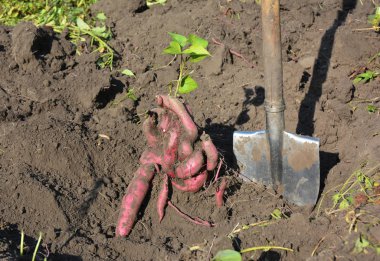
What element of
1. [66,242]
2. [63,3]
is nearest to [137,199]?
[66,242]

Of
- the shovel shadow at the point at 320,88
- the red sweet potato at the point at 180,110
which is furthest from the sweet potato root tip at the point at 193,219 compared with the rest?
the shovel shadow at the point at 320,88

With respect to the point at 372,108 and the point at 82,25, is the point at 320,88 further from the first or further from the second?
the point at 82,25

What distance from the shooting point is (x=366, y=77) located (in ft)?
12.9

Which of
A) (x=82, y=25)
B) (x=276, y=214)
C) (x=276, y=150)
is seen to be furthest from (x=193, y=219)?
(x=82, y=25)

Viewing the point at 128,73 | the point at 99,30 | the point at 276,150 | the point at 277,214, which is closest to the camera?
the point at 277,214

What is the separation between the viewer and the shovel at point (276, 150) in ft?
9.96

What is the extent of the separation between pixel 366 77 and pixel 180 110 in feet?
5.59

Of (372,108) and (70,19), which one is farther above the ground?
(70,19)

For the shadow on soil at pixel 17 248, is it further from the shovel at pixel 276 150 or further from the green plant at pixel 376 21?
the green plant at pixel 376 21

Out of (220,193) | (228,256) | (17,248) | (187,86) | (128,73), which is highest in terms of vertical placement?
(187,86)

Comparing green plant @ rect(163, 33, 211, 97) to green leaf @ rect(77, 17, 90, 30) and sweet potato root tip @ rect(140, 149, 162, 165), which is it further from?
green leaf @ rect(77, 17, 90, 30)

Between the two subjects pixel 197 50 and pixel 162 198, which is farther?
pixel 162 198

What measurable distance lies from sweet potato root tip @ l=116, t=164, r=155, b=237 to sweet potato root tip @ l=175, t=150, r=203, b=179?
167 mm

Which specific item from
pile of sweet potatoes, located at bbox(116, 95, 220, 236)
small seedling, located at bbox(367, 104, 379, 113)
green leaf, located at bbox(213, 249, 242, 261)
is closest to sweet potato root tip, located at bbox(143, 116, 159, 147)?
pile of sweet potatoes, located at bbox(116, 95, 220, 236)
